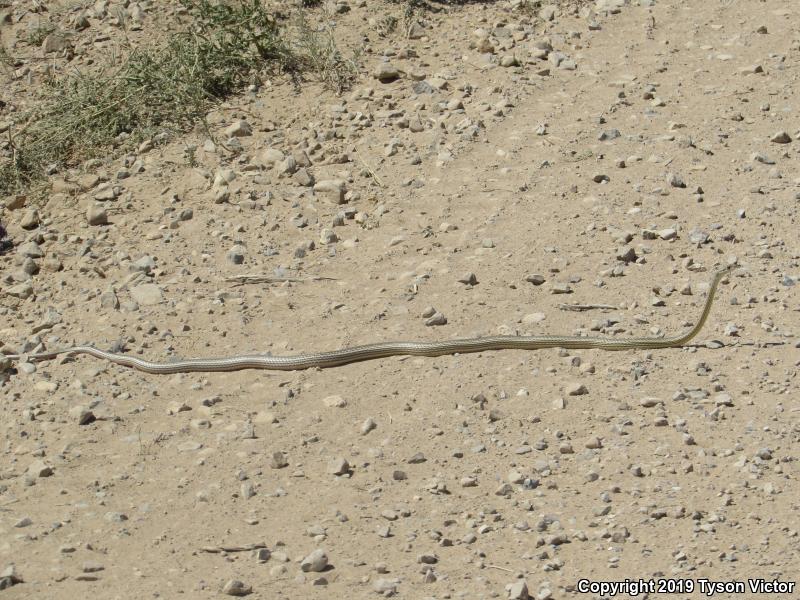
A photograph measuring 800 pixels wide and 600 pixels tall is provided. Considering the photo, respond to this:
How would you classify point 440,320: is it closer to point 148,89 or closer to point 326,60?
point 326,60

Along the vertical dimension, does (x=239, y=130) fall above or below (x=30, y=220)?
above

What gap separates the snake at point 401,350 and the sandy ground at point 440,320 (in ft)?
0.28

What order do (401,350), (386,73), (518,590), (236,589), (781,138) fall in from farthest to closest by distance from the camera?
(386,73) < (781,138) < (401,350) < (236,589) < (518,590)

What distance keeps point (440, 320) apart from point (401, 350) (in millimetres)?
359

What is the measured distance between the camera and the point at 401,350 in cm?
694

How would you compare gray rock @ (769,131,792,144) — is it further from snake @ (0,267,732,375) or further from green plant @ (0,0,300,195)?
green plant @ (0,0,300,195)

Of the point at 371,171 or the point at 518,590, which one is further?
the point at 371,171

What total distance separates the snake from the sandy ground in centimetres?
8

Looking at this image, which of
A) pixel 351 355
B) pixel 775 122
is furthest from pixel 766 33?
pixel 351 355

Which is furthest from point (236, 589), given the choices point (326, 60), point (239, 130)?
point (326, 60)

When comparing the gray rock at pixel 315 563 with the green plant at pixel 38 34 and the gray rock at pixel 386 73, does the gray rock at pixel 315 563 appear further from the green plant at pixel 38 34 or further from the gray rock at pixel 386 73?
the green plant at pixel 38 34

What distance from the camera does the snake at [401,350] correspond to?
21.6 feet

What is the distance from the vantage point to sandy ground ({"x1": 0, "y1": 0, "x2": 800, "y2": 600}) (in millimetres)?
5297

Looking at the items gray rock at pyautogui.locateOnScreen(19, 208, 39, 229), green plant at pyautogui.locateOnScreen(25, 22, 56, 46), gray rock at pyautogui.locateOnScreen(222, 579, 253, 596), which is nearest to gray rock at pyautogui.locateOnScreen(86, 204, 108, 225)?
gray rock at pyautogui.locateOnScreen(19, 208, 39, 229)
